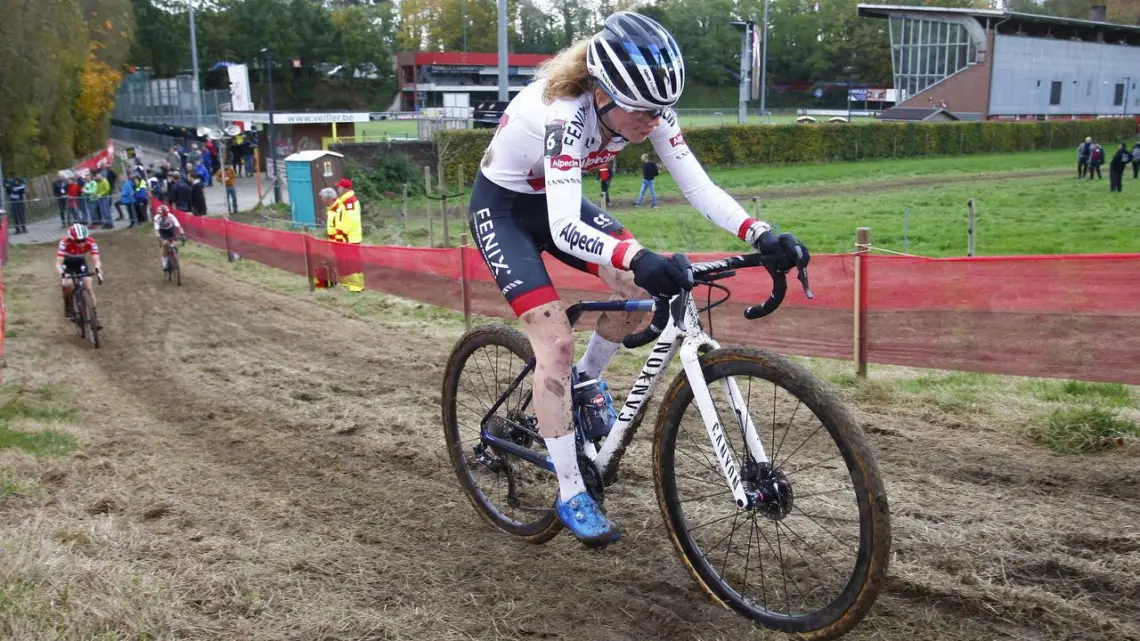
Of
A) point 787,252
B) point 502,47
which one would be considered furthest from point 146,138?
point 787,252

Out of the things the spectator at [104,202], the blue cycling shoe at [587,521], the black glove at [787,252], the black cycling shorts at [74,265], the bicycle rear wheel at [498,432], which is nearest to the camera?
the black glove at [787,252]

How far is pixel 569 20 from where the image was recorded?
108 meters

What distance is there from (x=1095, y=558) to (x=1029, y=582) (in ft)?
1.39

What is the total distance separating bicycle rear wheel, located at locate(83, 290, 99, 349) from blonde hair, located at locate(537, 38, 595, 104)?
1037 centimetres

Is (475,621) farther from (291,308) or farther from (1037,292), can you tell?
(291,308)

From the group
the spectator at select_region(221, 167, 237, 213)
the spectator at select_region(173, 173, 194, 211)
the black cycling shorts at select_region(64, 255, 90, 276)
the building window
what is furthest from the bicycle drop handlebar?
the building window

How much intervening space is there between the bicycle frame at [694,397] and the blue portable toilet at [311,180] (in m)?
24.4

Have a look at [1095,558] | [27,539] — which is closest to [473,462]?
[27,539]

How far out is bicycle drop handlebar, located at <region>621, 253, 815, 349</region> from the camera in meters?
3.42

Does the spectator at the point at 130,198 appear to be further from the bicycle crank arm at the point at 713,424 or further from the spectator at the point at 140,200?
the bicycle crank arm at the point at 713,424

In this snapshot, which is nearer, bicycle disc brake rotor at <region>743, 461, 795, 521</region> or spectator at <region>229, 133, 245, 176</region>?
bicycle disc brake rotor at <region>743, 461, 795, 521</region>

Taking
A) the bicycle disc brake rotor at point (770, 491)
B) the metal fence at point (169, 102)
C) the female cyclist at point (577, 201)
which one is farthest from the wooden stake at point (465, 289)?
the metal fence at point (169, 102)

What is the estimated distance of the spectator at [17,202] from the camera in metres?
29.8

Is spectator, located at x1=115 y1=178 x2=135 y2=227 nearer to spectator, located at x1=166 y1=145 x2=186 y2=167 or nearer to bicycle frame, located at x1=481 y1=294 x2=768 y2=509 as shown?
spectator, located at x1=166 y1=145 x2=186 y2=167
